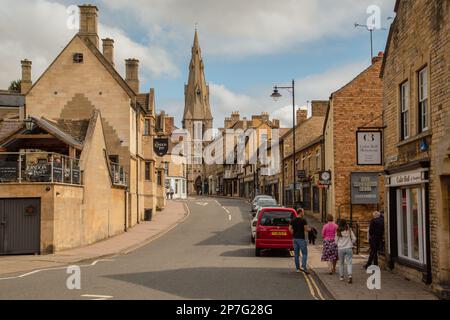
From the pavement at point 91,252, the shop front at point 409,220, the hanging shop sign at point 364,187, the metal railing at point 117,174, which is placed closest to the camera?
the shop front at point 409,220

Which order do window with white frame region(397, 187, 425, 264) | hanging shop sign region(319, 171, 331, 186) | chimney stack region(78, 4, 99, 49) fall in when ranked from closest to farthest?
window with white frame region(397, 187, 425, 264) < hanging shop sign region(319, 171, 331, 186) < chimney stack region(78, 4, 99, 49)

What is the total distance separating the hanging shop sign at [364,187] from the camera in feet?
107

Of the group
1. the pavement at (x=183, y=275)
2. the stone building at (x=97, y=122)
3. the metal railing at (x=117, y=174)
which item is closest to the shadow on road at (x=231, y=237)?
the pavement at (x=183, y=275)

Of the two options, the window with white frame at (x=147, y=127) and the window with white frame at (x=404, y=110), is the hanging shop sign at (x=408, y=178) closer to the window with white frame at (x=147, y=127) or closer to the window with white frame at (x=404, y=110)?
the window with white frame at (x=404, y=110)

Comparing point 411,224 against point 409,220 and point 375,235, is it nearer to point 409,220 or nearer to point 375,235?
point 409,220

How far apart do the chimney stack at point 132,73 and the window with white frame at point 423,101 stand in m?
32.9

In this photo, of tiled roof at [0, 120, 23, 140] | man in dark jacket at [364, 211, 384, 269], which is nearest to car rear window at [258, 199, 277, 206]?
tiled roof at [0, 120, 23, 140]

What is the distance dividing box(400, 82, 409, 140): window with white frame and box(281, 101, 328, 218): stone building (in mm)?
19245

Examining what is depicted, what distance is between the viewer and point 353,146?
33.4m

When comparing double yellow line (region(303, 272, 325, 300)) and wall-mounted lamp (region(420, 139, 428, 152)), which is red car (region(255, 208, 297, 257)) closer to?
double yellow line (region(303, 272, 325, 300))

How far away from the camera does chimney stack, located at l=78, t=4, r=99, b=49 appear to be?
1590 inches

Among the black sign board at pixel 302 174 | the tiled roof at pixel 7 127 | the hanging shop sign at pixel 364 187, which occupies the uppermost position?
the tiled roof at pixel 7 127
